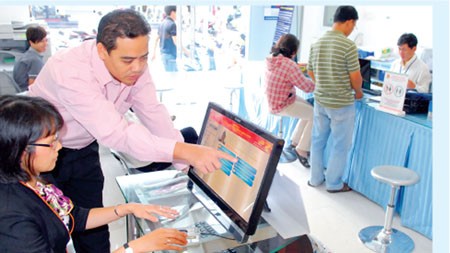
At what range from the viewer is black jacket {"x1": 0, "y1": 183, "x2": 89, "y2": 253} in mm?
956

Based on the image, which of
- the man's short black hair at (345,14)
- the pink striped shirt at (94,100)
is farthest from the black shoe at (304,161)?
the pink striped shirt at (94,100)

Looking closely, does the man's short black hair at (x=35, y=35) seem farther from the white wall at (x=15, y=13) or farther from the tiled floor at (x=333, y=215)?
the white wall at (x=15, y=13)

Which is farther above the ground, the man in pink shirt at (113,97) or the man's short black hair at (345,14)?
the man's short black hair at (345,14)

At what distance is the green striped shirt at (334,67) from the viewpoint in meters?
2.92

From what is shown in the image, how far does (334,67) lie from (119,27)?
2085mm

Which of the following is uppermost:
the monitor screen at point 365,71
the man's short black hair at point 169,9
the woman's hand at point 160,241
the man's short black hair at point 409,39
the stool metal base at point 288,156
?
the man's short black hair at point 169,9

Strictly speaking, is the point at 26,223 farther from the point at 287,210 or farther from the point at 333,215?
the point at 333,215

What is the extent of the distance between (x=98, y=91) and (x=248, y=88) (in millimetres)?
3650

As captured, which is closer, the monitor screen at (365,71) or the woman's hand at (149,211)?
the woman's hand at (149,211)

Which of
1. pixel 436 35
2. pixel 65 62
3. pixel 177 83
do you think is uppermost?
pixel 436 35

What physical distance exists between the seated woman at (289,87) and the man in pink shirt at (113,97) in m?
2.11

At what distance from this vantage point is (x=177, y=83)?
22.6 ft

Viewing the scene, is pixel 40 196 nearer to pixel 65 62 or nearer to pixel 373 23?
pixel 65 62

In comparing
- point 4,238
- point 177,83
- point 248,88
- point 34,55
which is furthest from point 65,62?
point 177,83
